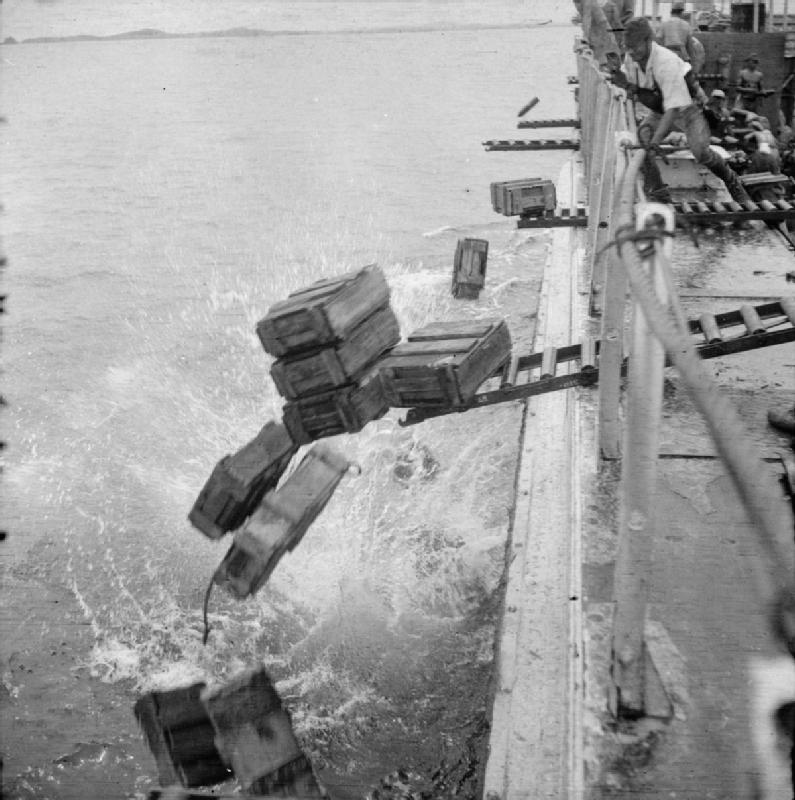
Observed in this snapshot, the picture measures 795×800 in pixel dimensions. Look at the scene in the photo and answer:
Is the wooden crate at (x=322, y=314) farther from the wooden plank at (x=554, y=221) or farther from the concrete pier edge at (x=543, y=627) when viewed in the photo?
the wooden plank at (x=554, y=221)

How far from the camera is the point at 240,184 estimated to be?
35.0 meters

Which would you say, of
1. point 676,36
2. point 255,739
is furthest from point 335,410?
point 676,36

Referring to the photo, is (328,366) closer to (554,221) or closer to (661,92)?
(554,221)

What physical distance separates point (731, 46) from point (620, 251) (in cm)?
2067

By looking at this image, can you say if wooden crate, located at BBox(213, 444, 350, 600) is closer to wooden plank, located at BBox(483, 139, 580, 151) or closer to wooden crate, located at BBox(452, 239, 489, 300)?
wooden plank, located at BBox(483, 139, 580, 151)

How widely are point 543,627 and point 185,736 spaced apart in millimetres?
1793

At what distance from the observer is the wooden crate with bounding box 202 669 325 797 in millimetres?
3721

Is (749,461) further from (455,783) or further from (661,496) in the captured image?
(455,783)

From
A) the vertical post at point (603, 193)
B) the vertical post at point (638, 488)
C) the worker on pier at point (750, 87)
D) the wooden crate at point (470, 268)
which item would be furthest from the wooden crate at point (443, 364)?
the worker on pier at point (750, 87)

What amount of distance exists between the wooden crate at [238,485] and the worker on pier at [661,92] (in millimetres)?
5190

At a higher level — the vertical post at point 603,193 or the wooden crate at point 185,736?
the vertical post at point 603,193

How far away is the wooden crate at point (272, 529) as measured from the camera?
4168 mm

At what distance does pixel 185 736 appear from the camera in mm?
4000

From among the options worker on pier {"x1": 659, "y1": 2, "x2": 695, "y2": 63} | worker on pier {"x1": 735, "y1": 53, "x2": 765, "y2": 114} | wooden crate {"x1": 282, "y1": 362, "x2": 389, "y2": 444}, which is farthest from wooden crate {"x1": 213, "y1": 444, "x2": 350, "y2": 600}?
worker on pier {"x1": 735, "y1": 53, "x2": 765, "y2": 114}
